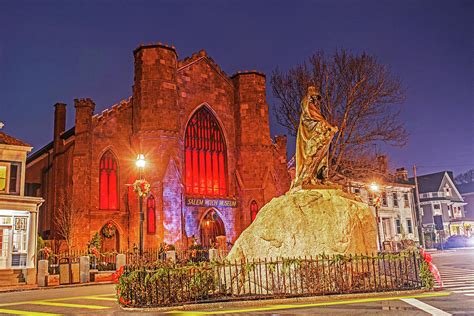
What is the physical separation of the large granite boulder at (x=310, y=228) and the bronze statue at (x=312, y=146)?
25.5 inches

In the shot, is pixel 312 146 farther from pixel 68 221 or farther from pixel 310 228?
pixel 68 221

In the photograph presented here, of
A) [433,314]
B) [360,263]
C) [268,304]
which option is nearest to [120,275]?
[268,304]

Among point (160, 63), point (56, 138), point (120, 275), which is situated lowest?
point (120, 275)

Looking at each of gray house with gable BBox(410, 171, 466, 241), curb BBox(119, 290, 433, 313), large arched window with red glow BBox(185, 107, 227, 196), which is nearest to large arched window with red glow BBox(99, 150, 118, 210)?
large arched window with red glow BBox(185, 107, 227, 196)

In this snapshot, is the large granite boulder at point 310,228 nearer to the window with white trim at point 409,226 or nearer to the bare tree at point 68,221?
the bare tree at point 68,221

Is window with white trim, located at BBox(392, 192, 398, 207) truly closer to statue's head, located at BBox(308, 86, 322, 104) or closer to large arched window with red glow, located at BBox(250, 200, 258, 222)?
large arched window with red glow, located at BBox(250, 200, 258, 222)

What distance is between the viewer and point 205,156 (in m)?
39.7

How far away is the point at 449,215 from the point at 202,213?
48.3 m

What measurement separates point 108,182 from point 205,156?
27.7ft

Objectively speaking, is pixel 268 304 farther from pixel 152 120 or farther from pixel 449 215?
pixel 449 215

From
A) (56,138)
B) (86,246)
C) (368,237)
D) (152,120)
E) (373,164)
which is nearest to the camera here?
(368,237)

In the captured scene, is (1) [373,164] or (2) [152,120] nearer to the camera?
(1) [373,164]

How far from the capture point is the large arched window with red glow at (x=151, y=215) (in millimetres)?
33531

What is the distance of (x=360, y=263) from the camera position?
12.9 meters
